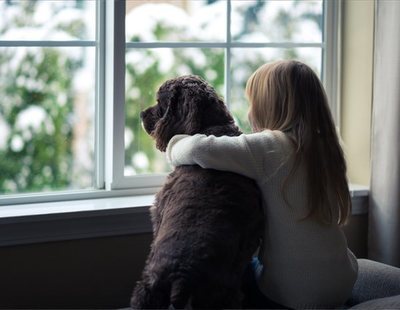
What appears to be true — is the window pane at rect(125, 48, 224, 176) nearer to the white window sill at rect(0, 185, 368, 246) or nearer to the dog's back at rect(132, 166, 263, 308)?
the white window sill at rect(0, 185, 368, 246)

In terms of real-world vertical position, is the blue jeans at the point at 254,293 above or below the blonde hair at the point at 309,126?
below

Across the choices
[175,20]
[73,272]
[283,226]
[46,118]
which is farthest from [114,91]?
[283,226]

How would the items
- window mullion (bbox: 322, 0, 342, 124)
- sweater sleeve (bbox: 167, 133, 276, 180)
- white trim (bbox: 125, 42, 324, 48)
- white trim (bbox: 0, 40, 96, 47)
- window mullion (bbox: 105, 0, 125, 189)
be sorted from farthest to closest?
window mullion (bbox: 322, 0, 342, 124)
white trim (bbox: 125, 42, 324, 48)
window mullion (bbox: 105, 0, 125, 189)
white trim (bbox: 0, 40, 96, 47)
sweater sleeve (bbox: 167, 133, 276, 180)

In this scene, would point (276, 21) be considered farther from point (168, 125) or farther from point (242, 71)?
point (168, 125)

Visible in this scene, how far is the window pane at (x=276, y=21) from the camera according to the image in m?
2.81

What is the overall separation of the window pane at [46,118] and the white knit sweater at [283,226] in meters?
0.63

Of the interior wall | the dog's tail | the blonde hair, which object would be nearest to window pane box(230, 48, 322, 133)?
the interior wall

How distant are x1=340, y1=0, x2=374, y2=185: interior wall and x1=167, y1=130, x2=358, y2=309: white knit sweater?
3.14 ft

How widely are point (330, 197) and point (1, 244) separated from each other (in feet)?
3.08

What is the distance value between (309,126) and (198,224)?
41cm

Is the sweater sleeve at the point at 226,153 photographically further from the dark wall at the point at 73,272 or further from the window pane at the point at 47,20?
the window pane at the point at 47,20

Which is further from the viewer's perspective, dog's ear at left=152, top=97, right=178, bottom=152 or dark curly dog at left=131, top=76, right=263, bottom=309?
dog's ear at left=152, top=97, right=178, bottom=152

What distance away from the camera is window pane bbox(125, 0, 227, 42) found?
258 cm

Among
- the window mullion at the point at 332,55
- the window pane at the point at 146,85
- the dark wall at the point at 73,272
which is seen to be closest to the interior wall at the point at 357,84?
the window mullion at the point at 332,55
